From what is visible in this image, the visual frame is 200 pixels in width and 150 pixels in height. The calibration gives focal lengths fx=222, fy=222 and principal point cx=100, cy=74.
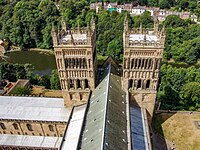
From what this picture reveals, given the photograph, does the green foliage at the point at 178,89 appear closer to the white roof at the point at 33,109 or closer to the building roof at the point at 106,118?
Result: the building roof at the point at 106,118

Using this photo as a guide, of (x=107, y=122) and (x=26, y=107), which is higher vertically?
(x=107, y=122)

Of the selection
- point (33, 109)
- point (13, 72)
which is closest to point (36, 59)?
point (13, 72)

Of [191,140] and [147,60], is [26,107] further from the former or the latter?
[191,140]

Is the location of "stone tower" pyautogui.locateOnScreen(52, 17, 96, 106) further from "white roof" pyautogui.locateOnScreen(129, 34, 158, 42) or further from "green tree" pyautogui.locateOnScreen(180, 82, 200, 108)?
"green tree" pyautogui.locateOnScreen(180, 82, 200, 108)

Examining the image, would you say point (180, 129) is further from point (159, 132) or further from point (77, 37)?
point (77, 37)

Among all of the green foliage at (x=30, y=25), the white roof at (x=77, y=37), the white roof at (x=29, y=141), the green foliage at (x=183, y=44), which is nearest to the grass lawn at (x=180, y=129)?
the white roof at (x=29, y=141)

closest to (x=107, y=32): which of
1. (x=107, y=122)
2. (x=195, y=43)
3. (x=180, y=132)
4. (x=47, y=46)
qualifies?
(x=47, y=46)
